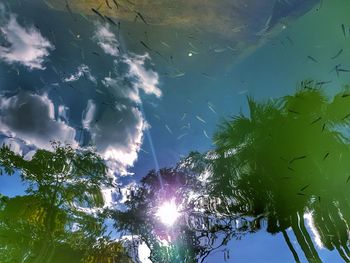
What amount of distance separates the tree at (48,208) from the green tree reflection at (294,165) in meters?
6.90

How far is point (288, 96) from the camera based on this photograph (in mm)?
11273

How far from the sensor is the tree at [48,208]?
15766 mm

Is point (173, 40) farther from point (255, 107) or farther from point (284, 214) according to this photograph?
point (284, 214)

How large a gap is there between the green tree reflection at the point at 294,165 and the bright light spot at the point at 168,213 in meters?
4.07

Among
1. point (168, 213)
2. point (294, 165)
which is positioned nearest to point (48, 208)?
point (168, 213)

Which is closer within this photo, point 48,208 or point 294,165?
point 294,165

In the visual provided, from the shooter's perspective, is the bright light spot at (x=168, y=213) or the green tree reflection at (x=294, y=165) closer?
the green tree reflection at (x=294, y=165)

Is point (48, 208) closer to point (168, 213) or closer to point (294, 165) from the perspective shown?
point (168, 213)

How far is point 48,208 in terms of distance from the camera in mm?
16016

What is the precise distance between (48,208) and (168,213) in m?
5.75

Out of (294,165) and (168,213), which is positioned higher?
(168,213)

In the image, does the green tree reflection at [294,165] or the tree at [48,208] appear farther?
the tree at [48,208]

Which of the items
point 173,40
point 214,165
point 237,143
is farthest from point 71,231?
point 173,40

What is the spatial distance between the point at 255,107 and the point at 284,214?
3.94m
